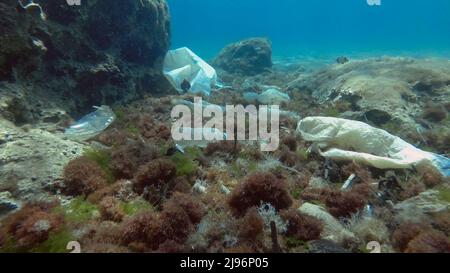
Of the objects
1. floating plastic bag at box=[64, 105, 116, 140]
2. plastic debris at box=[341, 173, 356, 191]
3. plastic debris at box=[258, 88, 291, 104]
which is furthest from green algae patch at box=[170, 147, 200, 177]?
plastic debris at box=[258, 88, 291, 104]

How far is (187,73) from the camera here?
46.9 feet

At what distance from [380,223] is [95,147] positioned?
5.45 metres

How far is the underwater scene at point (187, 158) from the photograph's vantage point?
3.91 m

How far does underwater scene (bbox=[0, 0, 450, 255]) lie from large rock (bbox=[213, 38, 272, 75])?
1261 centimetres

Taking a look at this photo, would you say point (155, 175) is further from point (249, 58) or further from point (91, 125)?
point (249, 58)

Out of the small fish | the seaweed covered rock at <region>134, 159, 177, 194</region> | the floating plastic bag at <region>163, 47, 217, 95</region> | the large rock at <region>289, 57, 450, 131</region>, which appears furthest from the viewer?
the floating plastic bag at <region>163, 47, 217, 95</region>

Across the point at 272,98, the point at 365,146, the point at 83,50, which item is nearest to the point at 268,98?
the point at 272,98

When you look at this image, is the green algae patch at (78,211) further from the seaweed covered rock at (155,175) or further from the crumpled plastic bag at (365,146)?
the crumpled plastic bag at (365,146)

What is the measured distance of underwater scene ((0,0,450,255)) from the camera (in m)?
3.91

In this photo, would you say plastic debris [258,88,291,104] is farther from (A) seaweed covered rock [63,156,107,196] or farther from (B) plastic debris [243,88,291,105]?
(A) seaweed covered rock [63,156,107,196]

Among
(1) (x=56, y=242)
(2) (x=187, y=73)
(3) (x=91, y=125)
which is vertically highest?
(2) (x=187, y=73)

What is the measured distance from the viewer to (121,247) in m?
3.59

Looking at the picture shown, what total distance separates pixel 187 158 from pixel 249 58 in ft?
66.6

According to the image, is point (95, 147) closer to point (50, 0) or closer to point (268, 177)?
point (268, 177)
